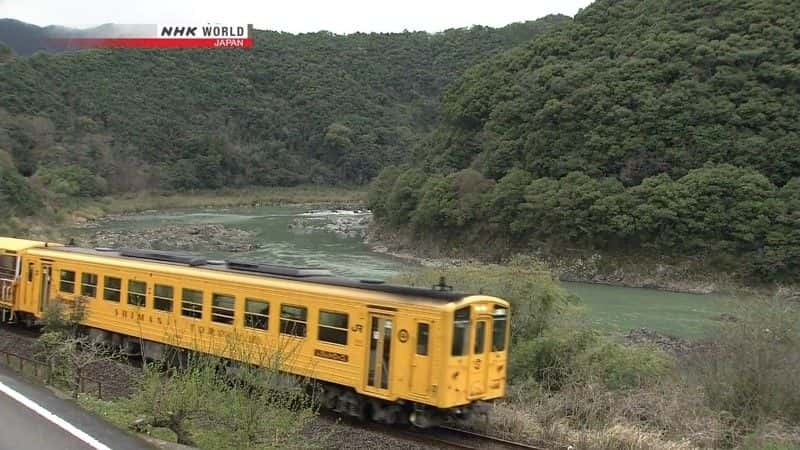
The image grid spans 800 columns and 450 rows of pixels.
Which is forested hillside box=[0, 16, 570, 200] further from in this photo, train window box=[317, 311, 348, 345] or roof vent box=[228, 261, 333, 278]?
train window box=[317, 311, 348, 345]

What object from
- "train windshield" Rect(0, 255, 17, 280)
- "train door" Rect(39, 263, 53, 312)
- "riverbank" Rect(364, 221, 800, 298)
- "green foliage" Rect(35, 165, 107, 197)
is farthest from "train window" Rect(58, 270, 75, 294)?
"green foliage" Rect(35, 165, 107, 197)

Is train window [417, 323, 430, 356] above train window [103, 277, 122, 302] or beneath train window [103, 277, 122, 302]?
above

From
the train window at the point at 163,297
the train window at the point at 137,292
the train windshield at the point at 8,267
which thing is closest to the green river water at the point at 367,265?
the train window at the point at 163,297

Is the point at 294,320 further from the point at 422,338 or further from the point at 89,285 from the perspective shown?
the point at 89,285

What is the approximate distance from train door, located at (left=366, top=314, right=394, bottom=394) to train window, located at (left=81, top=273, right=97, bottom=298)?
848 cm

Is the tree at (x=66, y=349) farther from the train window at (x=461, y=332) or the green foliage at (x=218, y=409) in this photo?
the train window at (x=461, y=332)

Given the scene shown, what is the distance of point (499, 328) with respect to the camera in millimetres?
13234

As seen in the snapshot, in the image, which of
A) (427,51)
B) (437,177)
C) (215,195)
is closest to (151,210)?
(215,195)

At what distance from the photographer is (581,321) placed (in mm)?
19406

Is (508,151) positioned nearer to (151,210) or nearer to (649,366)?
(649,366)

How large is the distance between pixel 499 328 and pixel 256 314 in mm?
4515

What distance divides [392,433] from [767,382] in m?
7.13

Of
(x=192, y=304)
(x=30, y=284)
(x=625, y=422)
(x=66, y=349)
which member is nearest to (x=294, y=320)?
(x=192, y=304)

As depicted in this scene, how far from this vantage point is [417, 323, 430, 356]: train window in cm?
1227
